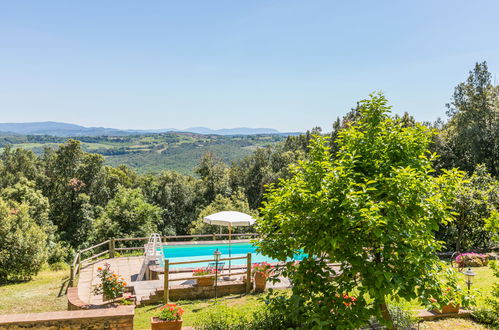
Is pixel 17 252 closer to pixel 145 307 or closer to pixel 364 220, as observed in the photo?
pixel 145 307

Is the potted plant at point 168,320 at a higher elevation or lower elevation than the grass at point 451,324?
higher

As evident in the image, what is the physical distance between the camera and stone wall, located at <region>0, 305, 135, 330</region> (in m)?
5.20

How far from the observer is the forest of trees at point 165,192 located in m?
14.7

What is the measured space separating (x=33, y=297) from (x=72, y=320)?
673 centimetres

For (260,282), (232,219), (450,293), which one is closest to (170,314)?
(450,293)

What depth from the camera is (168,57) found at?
103ft

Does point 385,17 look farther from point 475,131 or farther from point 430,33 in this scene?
point 475,131

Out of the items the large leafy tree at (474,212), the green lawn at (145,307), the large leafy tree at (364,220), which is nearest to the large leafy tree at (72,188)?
the green lawn at (145,307)

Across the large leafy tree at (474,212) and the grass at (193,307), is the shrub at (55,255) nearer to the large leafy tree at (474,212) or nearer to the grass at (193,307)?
the grass at (193,307)

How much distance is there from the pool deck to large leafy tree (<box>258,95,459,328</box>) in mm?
5786

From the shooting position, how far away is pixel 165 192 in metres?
37.4

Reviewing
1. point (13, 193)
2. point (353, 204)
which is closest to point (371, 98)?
point (353, 204)

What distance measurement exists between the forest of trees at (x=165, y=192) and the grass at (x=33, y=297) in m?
2.42

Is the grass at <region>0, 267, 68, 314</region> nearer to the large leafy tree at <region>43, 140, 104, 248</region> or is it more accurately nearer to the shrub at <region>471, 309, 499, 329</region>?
the shrub at <region>471, 309, 499, 329</region>
